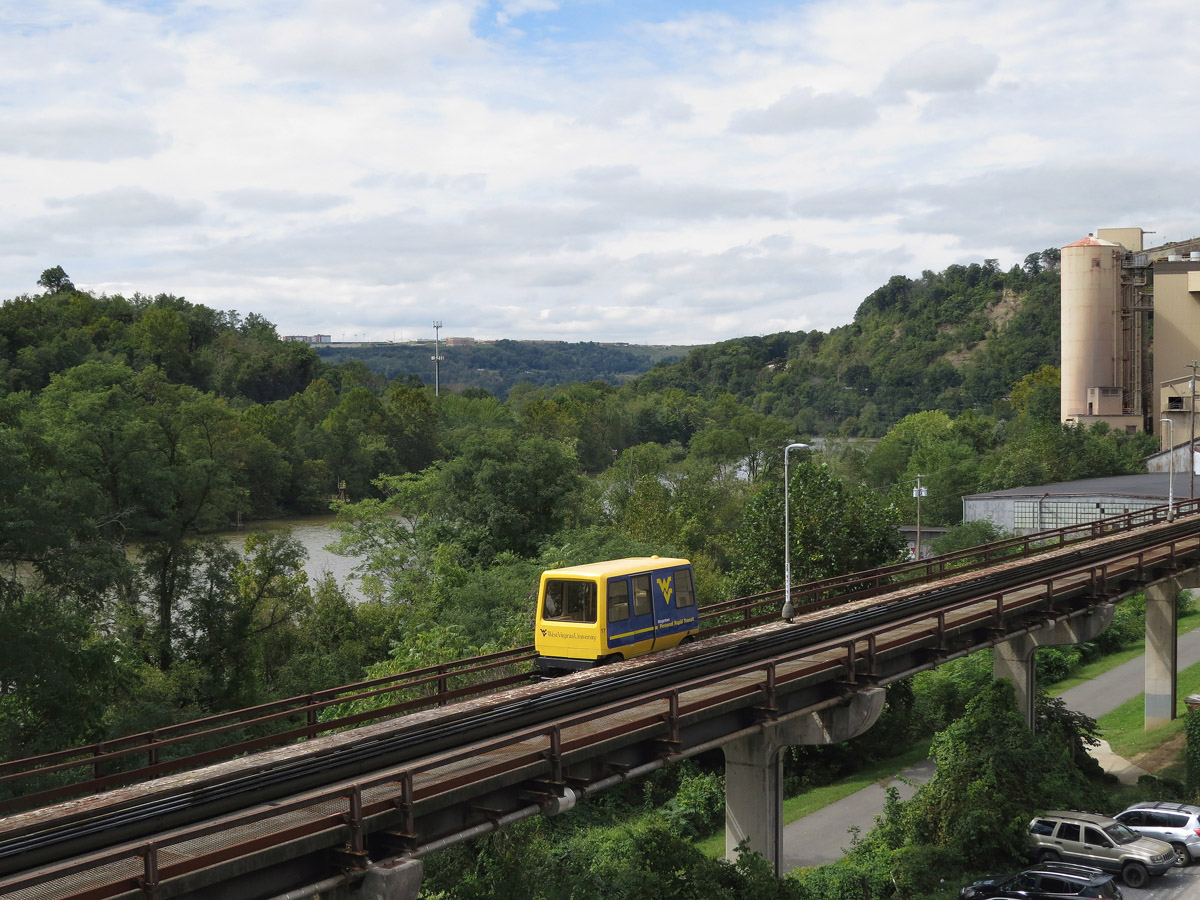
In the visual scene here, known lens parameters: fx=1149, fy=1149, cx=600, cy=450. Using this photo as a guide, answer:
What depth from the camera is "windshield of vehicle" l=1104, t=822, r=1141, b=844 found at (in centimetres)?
2742

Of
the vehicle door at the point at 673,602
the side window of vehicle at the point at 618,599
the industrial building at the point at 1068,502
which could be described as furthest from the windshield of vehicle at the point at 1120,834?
the industrial building at the point at 1068,502

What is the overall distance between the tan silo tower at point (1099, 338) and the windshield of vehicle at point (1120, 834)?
8928 centimetres

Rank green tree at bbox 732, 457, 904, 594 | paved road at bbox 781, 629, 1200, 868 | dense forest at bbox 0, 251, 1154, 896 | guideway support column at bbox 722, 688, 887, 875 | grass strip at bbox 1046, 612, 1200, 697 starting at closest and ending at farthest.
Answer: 1. guideway support column at bbox 722, 688, 887, 875
2. paved road at bbox 781, 629, 1200, 868
3. dense forest at bbox 0, 251, 1154, 896
4. green tree at bbox 732, 457, 904, 594
5. grass strip at bbox 1046, 612, 1200, 697

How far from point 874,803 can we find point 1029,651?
689 centimetres

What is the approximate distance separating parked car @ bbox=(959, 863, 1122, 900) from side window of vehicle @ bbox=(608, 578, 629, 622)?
10.0m

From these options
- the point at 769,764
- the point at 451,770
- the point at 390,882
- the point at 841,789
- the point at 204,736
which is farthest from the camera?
the point at 841,789

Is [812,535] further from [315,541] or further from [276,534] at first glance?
[315,541]

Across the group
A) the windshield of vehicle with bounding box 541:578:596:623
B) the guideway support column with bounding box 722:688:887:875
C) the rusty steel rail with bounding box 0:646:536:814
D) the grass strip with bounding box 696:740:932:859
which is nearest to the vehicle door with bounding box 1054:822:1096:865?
the grass strip with bounding box 696:740:932:859

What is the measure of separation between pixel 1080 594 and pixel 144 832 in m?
27.1

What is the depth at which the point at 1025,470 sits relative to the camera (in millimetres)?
96062

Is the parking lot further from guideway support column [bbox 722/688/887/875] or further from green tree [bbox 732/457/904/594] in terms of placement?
green tree [bbox 732/457/904/594]

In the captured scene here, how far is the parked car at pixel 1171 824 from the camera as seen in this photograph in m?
28.0

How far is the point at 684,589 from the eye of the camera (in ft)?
81.5

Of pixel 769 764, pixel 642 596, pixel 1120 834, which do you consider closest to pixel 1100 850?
pixel 1120 834
